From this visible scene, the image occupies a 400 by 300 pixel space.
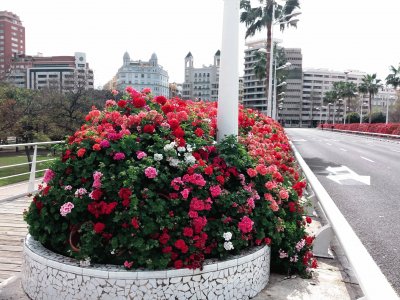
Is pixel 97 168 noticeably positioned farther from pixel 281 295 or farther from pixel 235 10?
pixel 235 10

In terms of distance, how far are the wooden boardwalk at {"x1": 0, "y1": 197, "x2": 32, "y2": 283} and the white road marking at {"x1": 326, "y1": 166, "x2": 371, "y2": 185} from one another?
27.6 feet

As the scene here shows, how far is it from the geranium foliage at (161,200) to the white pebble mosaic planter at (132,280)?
0.34ft

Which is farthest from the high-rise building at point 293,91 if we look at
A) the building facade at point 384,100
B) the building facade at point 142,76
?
the building facade at point 142,76

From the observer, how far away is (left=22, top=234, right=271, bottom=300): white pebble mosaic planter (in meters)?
3.22

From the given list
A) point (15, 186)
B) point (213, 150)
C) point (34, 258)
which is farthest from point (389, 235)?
point (15, 186)

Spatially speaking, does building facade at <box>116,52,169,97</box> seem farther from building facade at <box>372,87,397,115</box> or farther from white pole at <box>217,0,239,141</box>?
white pole at <box>217,0,239,141</box>

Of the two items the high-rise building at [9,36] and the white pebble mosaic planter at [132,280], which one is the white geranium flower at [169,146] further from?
the high-rise building at [9,36]

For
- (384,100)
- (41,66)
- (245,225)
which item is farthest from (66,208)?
(384,100)

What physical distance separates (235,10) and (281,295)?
3149 mm

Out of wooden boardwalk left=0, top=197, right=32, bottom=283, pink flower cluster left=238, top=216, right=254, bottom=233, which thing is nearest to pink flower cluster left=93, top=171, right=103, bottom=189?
pink flower cluster left=238, top=216, right=254, bottom=233

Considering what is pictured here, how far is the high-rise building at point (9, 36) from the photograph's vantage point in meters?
166

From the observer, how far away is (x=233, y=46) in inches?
186

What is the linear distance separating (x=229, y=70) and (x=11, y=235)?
3.89 meters

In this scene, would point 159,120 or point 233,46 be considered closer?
point 159,120
